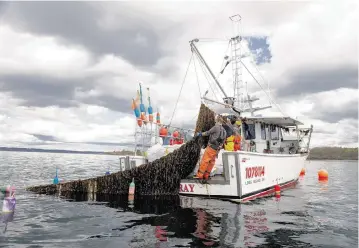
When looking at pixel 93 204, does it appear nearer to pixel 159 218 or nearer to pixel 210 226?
pixel 159 218

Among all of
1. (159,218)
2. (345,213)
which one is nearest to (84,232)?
(159,218)

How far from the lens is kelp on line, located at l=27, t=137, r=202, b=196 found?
12512 mm

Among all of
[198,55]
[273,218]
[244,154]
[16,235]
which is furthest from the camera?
[198,55]

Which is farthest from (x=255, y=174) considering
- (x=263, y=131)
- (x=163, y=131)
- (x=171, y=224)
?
(x=263, y=131)

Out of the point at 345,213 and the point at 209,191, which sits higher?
the point at 209,191

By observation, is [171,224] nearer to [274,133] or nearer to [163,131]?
[163,131]

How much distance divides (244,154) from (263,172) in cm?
250

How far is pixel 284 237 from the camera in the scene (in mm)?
7555

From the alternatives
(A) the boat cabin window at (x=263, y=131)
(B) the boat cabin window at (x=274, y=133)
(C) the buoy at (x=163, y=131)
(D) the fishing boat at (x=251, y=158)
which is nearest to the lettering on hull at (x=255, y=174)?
(D) the fishing boat at (x=251, y=158)

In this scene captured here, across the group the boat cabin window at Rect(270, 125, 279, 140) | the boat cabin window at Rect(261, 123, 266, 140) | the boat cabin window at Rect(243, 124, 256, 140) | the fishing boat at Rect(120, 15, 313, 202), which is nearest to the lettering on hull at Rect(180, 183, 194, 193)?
the fishing boat at Rect(120, 15, 313, 202)

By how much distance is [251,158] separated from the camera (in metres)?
12.2

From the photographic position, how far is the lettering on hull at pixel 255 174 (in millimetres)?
12013

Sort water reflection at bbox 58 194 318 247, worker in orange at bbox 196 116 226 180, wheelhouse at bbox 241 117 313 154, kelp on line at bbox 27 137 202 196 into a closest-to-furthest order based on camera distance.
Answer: water reflection at bbox 58 194 318 247
worker in orange at bbox 196 116 226 180
kelp on line at bbox 27 137 202 196
wheelhouse at bbox 241 117 313 154

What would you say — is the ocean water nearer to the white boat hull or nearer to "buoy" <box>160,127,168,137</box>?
the white boat hull
